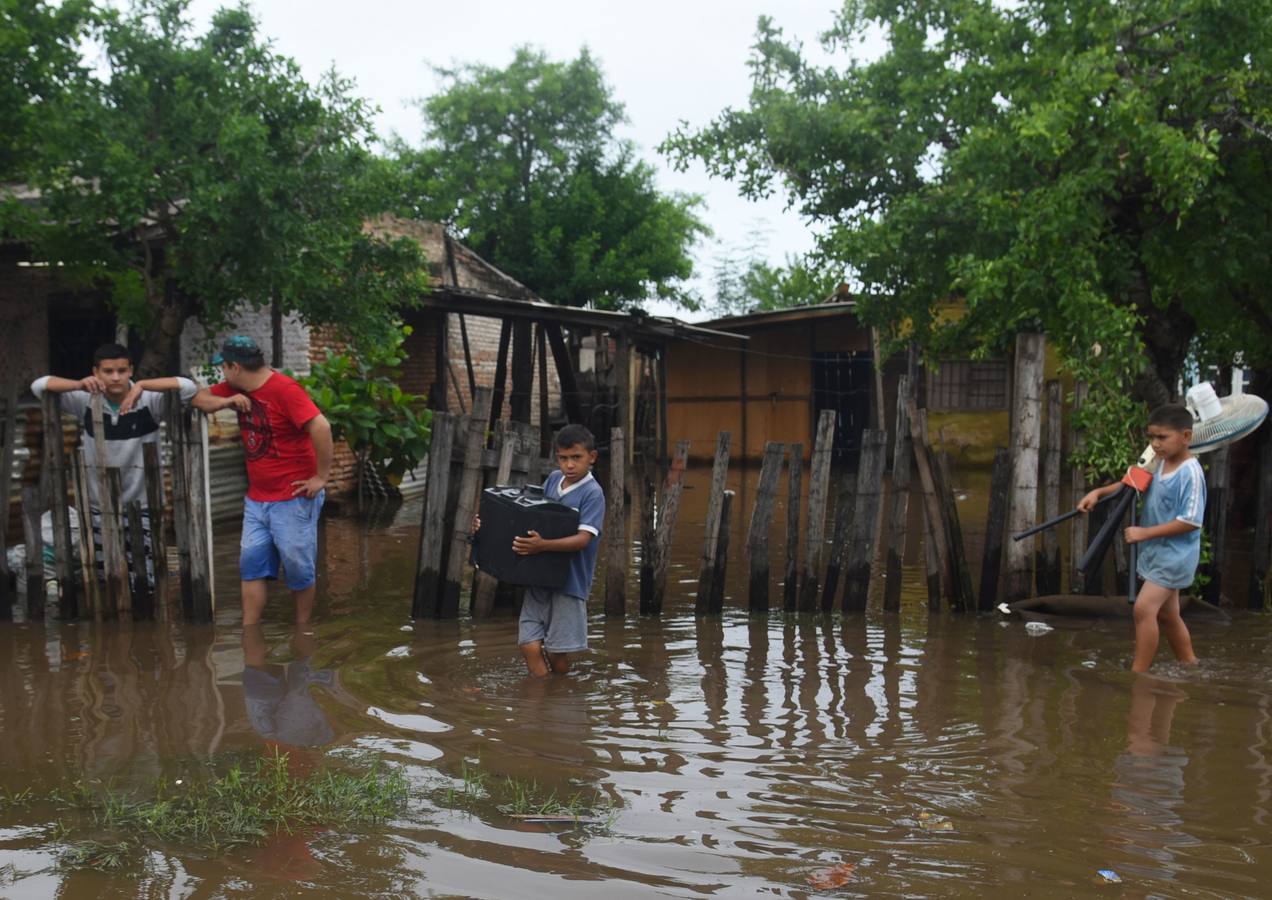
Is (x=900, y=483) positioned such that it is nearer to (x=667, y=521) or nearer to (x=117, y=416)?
(x=667, y=521)

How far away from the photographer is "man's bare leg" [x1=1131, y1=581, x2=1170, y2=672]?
597cm

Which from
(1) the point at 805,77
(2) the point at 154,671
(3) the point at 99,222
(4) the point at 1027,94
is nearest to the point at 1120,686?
(4) the point at 1027,94

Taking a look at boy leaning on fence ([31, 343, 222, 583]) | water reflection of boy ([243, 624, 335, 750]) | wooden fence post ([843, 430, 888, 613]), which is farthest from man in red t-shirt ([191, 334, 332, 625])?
wooden fence post ([843, 430, 888, 613])

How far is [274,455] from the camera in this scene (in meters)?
6.39

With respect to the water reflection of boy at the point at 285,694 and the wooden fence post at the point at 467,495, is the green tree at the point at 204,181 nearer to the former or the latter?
the wooden fence post at the point at 467,495

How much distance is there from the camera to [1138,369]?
7.61 meters

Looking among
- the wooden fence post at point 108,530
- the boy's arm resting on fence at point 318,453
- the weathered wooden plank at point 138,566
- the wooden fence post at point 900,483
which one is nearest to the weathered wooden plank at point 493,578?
the boy's arm resting on fence at point 318,453

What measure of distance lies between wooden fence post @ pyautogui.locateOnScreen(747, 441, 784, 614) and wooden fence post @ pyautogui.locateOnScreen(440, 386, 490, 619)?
1.68 m

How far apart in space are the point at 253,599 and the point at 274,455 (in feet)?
2.70

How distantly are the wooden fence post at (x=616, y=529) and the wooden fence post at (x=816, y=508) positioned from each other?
1.13 m

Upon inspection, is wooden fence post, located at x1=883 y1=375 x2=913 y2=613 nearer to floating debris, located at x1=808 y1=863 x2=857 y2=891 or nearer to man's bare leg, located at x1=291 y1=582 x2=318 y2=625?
man's bare leg, located at x1=291 y1=582 x2=318 y2=625

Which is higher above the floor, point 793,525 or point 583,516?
point 583,516

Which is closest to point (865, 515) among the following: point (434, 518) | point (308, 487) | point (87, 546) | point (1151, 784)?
point (434, 518)

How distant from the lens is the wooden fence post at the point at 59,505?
7.05 m
